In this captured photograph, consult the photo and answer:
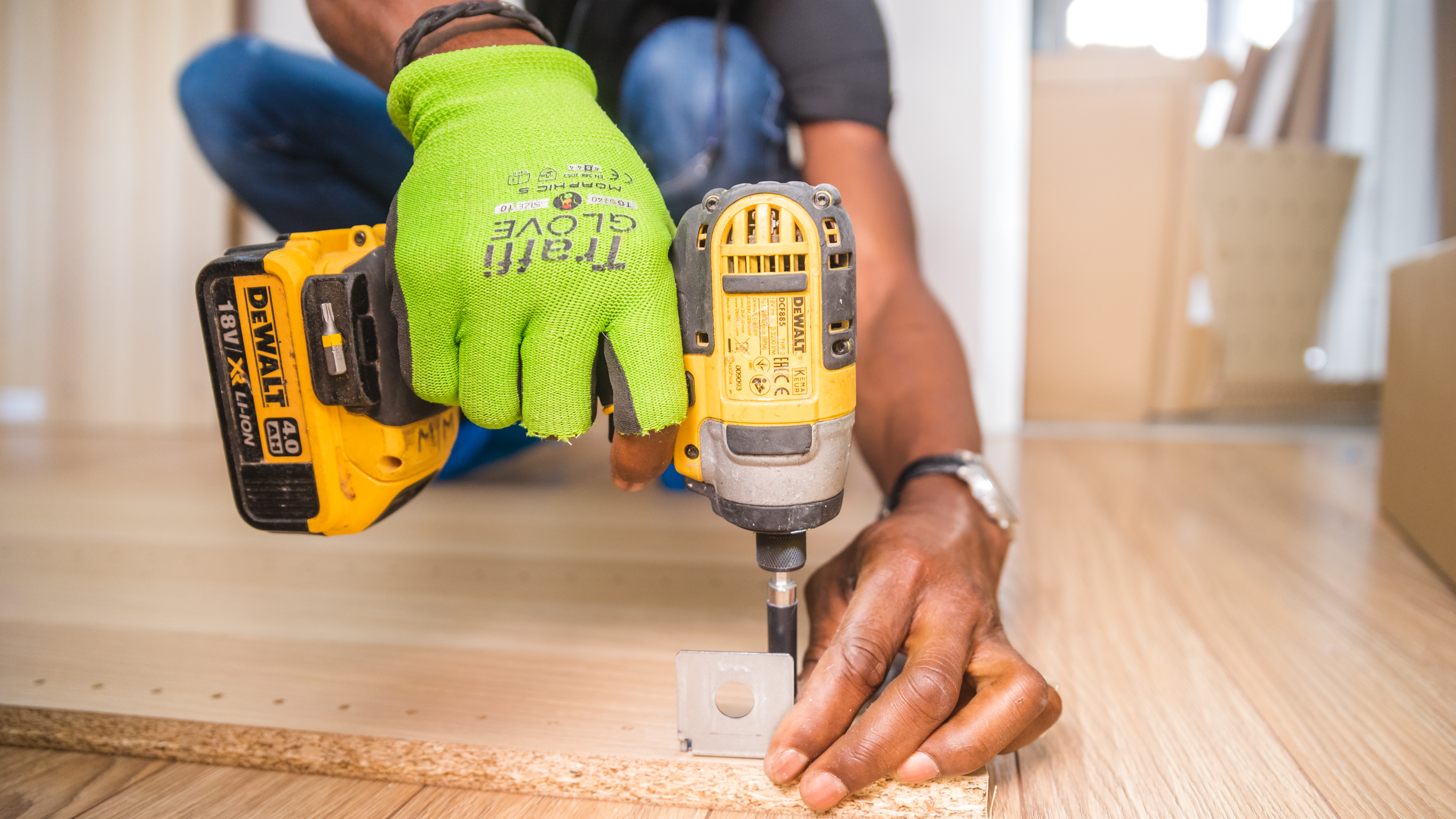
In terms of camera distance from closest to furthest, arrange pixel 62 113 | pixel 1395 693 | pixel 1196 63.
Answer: pixel 1395 693 → pixel 1196 63 → pixel 62 113

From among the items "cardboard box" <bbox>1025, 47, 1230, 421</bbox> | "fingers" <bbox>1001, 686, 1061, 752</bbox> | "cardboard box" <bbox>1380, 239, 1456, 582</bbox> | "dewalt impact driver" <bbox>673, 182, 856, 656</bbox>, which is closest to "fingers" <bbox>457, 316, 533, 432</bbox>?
"dewalt impact driver" <bbox>673, 182, 856, 656</bbox>

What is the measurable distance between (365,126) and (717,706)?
4.37 feet

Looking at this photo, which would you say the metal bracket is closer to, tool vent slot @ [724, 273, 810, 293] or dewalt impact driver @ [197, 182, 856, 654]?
dewalt impact driver @ [197, 182, 856, 654]

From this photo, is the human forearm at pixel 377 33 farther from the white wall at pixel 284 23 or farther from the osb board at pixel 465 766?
the white wall at pixel 284 23

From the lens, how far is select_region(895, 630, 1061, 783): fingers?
0.63m

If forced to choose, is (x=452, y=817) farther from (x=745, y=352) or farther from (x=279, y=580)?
(x=279, y=580)

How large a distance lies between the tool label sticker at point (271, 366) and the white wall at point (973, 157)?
77.4 inches

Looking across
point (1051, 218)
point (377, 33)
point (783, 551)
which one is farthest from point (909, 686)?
point (1051, 218)

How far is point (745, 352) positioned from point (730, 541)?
2.58ft

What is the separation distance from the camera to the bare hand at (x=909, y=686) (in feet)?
2.07

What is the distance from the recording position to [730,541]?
1.36 m

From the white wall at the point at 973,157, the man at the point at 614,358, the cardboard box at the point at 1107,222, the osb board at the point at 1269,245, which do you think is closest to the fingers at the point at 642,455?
the man at the point at 614,358

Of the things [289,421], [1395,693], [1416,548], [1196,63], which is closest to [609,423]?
[289,421]

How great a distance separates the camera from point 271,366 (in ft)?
2.36
